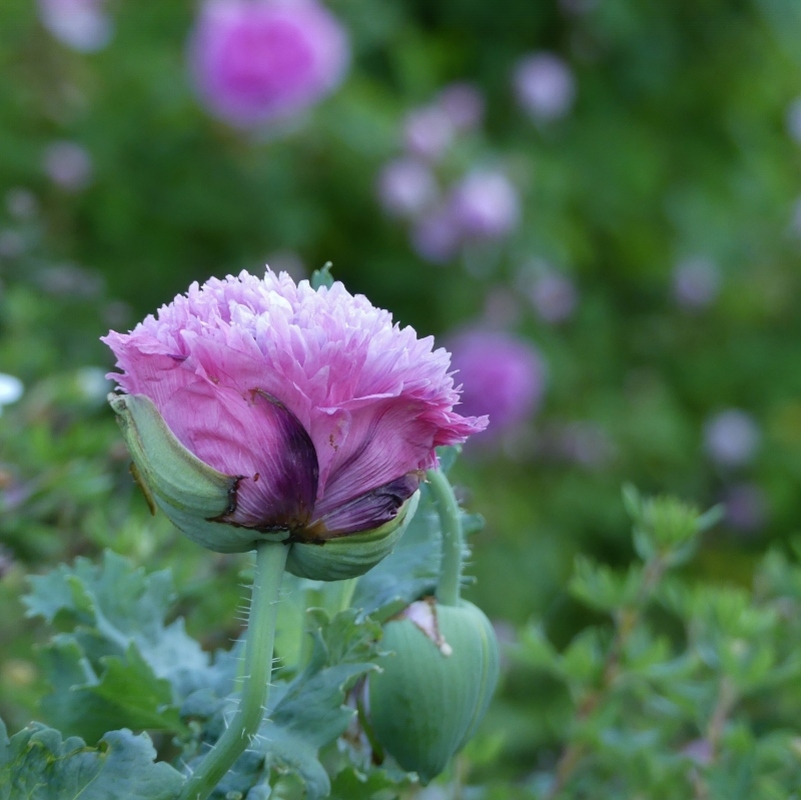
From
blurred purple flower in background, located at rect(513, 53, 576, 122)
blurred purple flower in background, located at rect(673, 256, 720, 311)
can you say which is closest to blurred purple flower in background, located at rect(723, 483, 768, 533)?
blurred purple flower in background, located at rect(673, 256, 720, 311)

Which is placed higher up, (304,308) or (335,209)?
(335,209)

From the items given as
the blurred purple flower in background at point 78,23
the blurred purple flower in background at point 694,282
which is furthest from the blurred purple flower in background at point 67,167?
the blurred purple flower in background at point 694,282

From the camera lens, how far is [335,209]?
2738mm

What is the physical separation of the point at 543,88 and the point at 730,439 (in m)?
0.98

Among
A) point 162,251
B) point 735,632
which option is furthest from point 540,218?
point 735,632

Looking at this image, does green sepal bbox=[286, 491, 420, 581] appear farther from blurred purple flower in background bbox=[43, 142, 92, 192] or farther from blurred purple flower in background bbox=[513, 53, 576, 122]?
blurred purple flower in background bbox=[513, 53, 576, 122]

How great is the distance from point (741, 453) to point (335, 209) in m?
1.17

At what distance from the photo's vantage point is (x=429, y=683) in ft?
2.00

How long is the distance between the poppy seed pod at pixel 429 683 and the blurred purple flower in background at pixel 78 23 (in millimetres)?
2164

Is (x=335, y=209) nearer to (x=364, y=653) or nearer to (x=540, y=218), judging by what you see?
(x=540, y=218)

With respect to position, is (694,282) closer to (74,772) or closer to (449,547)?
(449,547)

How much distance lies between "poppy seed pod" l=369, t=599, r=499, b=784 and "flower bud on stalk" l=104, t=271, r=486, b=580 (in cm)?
10

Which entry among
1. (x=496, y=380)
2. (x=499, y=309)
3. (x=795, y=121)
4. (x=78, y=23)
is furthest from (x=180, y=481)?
(x=795, y=121)

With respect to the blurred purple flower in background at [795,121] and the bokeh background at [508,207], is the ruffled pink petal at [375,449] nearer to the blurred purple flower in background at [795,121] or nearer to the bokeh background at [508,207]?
the bokeh background at [508,207]
